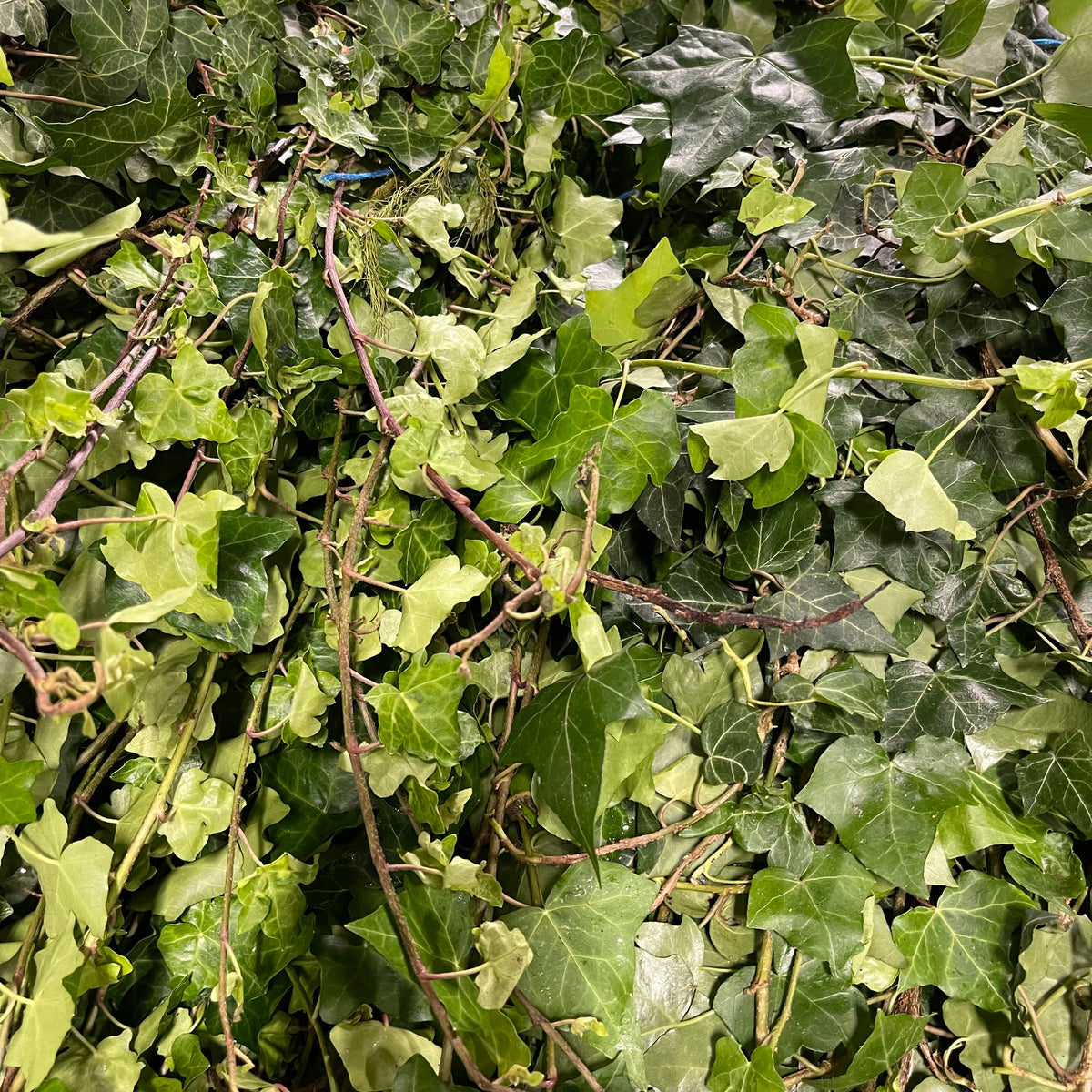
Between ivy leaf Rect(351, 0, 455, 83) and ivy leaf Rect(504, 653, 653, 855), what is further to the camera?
ivy leaf Rect(351, 0, 455, 83)

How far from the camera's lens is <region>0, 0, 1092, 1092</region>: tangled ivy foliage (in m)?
0.59

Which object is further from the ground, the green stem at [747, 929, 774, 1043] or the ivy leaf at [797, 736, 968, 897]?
the ivy leaf at [797, 736, 968, 897]

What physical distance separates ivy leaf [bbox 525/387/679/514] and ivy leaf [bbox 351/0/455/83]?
34 centimetres

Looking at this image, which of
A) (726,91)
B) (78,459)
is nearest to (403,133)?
(726,91)

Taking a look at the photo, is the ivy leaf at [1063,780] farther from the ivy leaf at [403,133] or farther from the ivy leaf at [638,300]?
the ivy leaf at [403,133]

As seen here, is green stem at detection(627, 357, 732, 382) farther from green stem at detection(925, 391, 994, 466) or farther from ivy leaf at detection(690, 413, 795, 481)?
green stem at detection(925, 391, 994, 466)

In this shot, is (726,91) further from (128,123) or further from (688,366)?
(128,123)

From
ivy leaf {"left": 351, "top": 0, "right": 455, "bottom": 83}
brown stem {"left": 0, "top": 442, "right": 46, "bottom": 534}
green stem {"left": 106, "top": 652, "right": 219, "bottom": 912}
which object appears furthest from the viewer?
ivy leaf {"left": 351, "top": 0, "right": 455, "bottom": 83}

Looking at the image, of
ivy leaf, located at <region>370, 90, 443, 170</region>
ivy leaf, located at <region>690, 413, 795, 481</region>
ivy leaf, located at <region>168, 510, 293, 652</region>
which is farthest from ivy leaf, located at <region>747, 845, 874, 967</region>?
ivy leaf, located at <region>370, 90, 443, 170</region>

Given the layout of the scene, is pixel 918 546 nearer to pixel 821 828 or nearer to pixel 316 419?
pixel 821 828

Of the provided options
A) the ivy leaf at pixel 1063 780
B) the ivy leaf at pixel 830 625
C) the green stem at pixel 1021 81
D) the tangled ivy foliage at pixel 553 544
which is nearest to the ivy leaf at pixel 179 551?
the tangled ivy foliage at pixel 553 544

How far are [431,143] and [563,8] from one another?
7.8 inches

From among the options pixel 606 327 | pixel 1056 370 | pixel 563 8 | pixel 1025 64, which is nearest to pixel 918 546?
pixel 1056 370

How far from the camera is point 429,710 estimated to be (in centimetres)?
57
